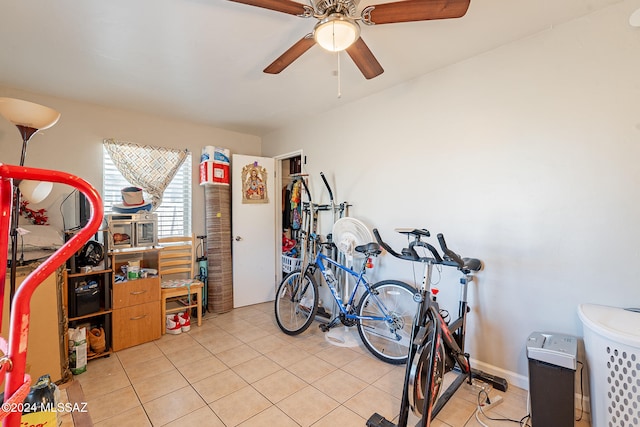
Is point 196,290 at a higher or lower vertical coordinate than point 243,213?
lower

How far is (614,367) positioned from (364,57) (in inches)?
83.9

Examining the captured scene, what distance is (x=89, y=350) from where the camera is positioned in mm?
2604

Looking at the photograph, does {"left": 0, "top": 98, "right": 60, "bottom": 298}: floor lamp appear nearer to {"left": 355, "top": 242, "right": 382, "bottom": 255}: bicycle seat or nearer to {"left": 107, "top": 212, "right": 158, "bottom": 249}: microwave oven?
{"left": 107, "top": 212, "right": 158, "bottom": 249}: microwave oven

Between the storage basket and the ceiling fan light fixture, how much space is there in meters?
2.66

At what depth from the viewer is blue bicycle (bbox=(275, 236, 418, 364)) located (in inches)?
102

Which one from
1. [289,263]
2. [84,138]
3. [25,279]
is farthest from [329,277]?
[84,138]

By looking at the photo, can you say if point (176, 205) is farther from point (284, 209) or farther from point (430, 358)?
point (430, 358)

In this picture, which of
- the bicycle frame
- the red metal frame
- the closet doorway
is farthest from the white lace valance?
the red metal frame

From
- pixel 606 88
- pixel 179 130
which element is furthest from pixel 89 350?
pixel 606 88

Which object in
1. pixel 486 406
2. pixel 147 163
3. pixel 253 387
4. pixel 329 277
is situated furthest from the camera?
pixel 147 163

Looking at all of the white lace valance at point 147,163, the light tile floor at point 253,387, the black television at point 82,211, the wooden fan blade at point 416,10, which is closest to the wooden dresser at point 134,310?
the light tile floor at point 253,387

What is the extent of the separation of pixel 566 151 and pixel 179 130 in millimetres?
3949

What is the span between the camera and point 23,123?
1.79 metres

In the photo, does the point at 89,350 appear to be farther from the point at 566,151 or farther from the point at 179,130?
the point at 566,151
